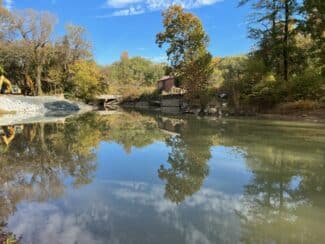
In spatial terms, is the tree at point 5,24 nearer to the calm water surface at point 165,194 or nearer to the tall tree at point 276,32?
the tall tree at point 276,32

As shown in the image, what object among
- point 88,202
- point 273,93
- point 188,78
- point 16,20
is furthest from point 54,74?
point 88,202

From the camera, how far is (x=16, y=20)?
41.5 meters

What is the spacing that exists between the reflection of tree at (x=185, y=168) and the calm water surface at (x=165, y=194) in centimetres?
2

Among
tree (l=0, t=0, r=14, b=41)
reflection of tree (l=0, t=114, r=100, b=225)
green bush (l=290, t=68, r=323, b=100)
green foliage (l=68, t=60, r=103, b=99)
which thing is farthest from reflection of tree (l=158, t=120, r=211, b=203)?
green foliage (l=68, t=60, r=103, b=99)

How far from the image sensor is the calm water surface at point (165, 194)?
155 inches

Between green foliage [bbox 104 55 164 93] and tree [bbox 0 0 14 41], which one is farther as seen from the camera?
green foliage [bbox 104 55 164 93]

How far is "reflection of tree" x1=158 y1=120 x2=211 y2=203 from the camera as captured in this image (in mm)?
5807

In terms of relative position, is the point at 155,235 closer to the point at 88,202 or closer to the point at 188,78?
the point at 88,202

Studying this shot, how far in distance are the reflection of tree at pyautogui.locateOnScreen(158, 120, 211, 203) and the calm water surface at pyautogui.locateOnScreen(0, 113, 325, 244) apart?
0.07ft

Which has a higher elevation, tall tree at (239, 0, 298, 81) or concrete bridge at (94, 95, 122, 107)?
tall tree at (239, 0, 298, 81)

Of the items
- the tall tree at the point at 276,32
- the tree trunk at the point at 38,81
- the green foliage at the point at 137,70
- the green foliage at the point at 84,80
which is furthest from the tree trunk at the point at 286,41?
the green foliage at the point at 137,70

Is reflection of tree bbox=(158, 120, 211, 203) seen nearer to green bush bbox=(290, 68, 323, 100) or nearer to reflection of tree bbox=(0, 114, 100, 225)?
reflection of tree bbox=(0, 114, 100, 225)

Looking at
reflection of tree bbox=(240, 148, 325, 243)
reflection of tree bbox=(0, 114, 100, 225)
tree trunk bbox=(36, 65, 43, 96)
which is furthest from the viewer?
tree trunk bbox=(36, 65, 43, 96)

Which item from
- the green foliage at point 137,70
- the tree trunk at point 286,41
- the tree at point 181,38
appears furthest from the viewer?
the green foliage at point 137,70
